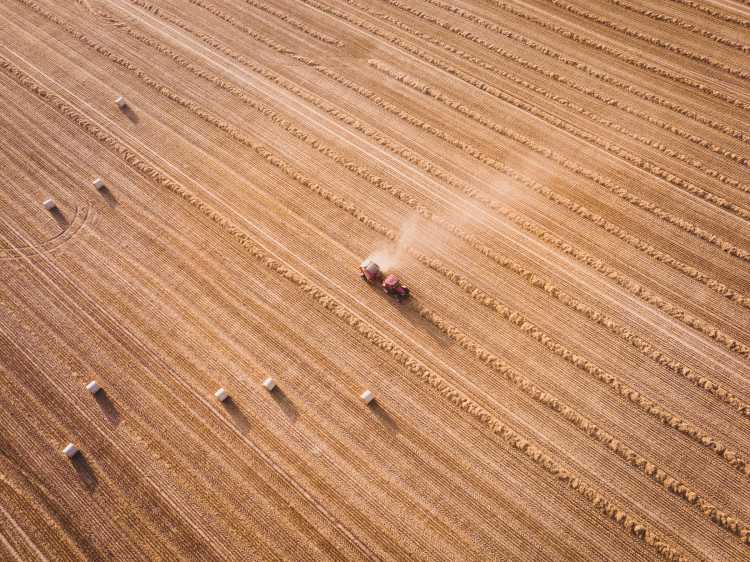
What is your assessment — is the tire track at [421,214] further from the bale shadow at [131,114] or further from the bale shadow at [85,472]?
the bale shadow at [85,472]

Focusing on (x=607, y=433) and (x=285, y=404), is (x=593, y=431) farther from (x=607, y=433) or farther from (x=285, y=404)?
(x=285, y=404)

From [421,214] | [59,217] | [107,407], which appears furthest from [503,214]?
[59,217]

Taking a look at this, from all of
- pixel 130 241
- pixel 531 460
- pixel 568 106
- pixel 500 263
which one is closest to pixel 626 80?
pixel 568 106

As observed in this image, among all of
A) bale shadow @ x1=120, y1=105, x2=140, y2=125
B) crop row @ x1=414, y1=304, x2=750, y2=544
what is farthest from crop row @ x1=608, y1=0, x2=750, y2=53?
bale shadow @ x1=120, y1=105, x2=140, y2=125

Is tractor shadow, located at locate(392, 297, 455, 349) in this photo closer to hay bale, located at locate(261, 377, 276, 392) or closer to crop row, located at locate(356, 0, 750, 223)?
hay bale, located at locate(261, 377, 276, 392)

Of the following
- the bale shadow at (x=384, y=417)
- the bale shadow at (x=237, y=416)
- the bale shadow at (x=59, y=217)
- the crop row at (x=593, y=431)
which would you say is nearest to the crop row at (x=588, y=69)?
the crop row at (x=593, y=431)

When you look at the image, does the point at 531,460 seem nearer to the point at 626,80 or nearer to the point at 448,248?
the point at 448,248
